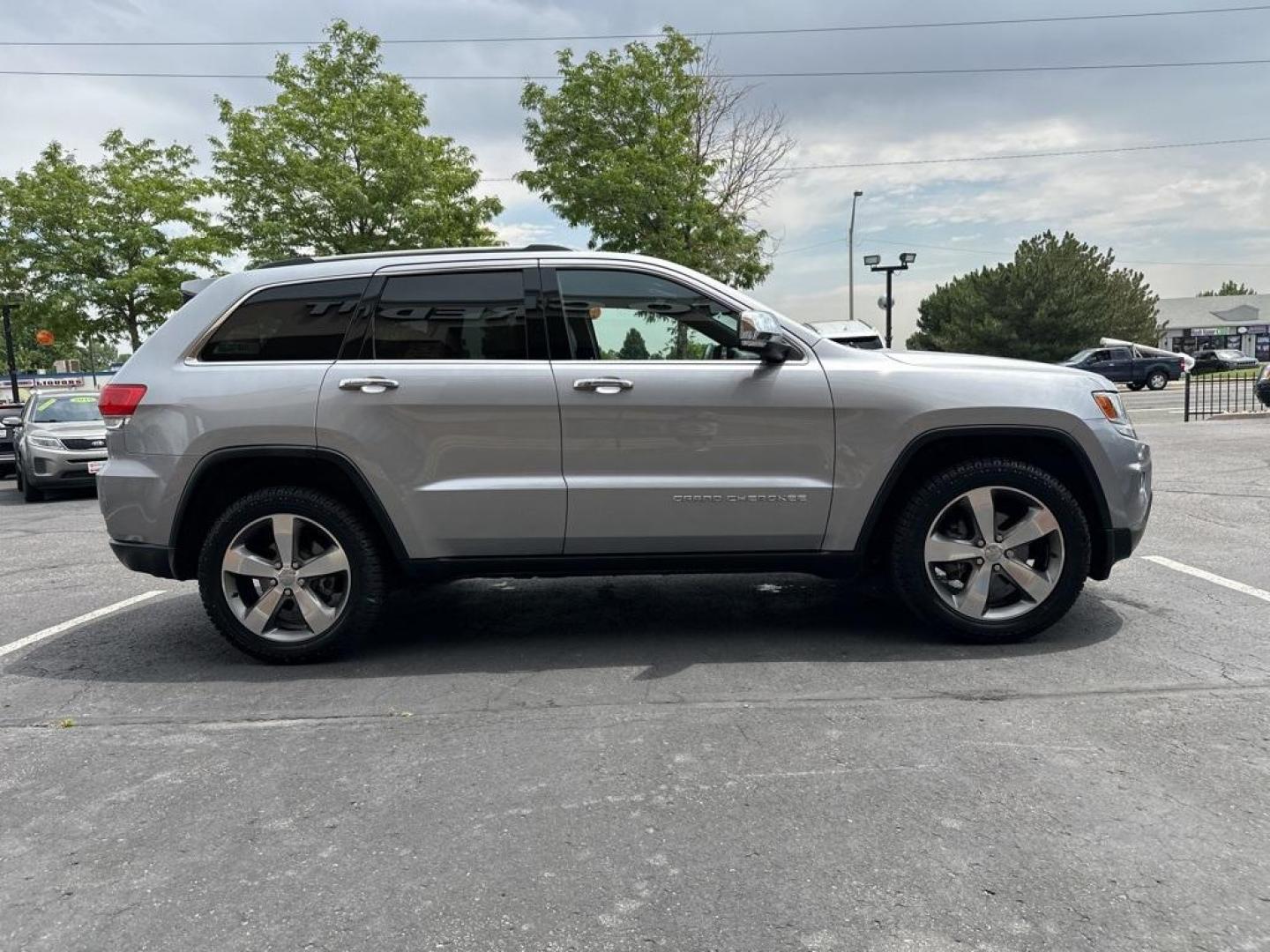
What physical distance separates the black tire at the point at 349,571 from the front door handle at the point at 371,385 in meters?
0.55

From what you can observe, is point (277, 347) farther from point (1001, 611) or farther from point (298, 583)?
point (1001, 611)

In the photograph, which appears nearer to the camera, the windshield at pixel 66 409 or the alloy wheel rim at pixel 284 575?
the alloy wheel rim at pixel 284 575

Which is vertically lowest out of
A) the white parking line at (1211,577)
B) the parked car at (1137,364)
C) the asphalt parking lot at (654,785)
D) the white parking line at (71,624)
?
the asphalt parking lot at (654,785)

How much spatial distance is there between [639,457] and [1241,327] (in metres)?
106

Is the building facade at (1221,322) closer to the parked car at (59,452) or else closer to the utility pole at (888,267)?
the utility pole at (888,267)

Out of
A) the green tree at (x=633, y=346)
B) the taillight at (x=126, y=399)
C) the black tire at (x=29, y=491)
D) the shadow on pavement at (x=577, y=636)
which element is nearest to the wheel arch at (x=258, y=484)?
the taillight at (x=126, y=399)

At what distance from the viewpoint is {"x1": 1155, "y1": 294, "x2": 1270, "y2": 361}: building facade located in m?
82.1

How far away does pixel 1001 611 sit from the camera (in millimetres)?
4312

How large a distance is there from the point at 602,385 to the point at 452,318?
0.81 meters

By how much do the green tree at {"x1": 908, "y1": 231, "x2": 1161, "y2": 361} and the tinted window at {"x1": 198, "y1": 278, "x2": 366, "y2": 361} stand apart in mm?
49487

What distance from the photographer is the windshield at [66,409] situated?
12.7 m

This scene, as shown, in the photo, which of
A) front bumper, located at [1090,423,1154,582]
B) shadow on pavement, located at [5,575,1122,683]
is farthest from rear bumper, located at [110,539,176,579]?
front bumper, located at [1090,423,1154,582]

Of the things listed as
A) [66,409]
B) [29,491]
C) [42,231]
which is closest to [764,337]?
[29,491]

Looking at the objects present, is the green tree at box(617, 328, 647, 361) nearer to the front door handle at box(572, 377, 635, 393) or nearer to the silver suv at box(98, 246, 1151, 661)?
the silver suv at box(98, 246, 1151, 661)
